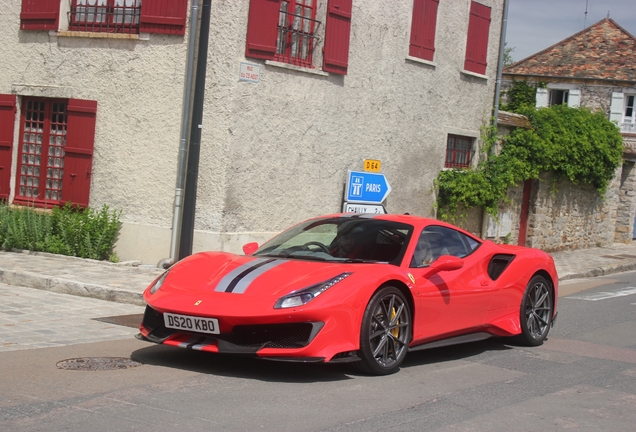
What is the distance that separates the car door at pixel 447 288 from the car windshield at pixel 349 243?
21 centimetres

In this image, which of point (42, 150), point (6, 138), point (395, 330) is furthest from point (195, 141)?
point (395, 330)

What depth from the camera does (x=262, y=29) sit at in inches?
524

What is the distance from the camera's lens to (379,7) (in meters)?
15.7

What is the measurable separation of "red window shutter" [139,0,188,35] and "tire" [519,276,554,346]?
24.3 ft

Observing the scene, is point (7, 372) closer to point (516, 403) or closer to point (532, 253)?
point (516, 403)

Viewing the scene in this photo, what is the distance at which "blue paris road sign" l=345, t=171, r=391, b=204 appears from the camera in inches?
595

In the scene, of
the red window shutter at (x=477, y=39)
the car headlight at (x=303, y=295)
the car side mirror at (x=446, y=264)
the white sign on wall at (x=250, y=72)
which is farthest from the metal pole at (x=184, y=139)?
the red window shutter at (x=477, y=39)

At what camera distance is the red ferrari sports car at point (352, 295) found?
6.01 m

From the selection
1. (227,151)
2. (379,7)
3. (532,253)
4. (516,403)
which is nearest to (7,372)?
(516,403)

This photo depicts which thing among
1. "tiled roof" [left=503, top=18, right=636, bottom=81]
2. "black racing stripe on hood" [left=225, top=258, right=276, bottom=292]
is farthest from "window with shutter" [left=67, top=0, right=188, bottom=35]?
"tiled roof" [left=503, top=18, right=636, bottom=81]

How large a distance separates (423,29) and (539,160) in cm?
526

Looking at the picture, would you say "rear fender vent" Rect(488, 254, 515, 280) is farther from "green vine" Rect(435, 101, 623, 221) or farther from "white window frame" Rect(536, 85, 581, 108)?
"white window frame" Rect(536, 85, 581, 108)

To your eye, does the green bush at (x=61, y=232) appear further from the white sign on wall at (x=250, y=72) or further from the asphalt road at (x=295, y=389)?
the asphalt road at (x=295, y=389)

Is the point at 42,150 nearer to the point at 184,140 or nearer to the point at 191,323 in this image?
the point at 184,140
